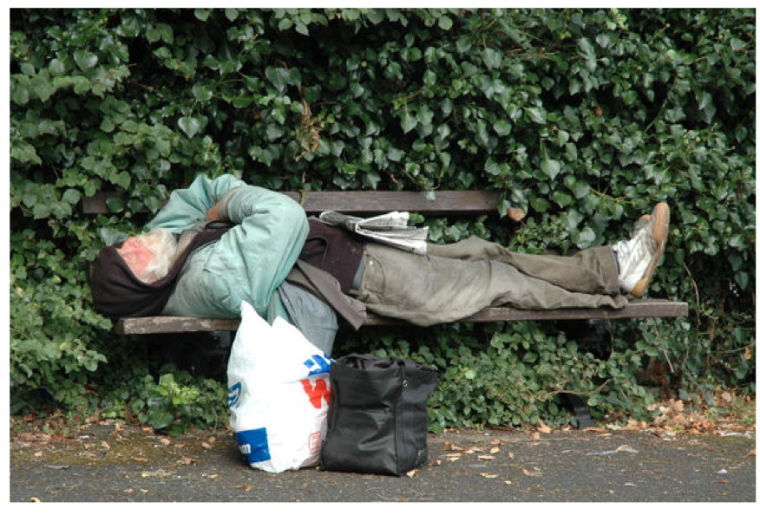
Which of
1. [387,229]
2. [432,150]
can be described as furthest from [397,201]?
[387,229]

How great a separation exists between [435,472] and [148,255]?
5.61 ft

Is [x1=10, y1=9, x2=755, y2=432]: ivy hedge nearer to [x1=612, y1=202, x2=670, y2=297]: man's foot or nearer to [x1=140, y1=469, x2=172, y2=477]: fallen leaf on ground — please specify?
[x1=612, y1=202, x2=670, y2=297]: man's foot

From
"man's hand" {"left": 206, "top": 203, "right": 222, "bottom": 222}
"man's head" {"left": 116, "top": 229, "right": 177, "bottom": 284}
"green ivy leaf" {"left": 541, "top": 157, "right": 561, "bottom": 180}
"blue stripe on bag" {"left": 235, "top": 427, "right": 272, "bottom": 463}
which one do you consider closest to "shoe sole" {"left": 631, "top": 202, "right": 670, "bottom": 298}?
"green ivy leaf" {"left": 541, "top": 157, "right": 561, "bottom": 180}

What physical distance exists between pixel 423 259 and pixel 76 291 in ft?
5.64

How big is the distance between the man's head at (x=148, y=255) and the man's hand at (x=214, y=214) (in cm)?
24

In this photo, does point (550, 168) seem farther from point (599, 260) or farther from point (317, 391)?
point (317, 391)

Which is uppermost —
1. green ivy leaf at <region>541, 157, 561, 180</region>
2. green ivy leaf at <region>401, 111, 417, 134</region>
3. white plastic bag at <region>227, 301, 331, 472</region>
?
green ivy leaf at <region>401, 111, 417, 134</region>

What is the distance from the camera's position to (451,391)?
525cm

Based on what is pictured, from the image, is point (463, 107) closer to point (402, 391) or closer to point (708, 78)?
point (708, 78)

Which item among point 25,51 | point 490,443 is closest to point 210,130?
point 25,51

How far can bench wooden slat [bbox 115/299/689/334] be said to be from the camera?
482 cm

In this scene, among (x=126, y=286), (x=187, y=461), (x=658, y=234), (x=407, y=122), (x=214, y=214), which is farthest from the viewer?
(x=407, y=122)

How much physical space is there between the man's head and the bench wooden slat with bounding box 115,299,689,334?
0.69 ft

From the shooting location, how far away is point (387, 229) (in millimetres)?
5203
